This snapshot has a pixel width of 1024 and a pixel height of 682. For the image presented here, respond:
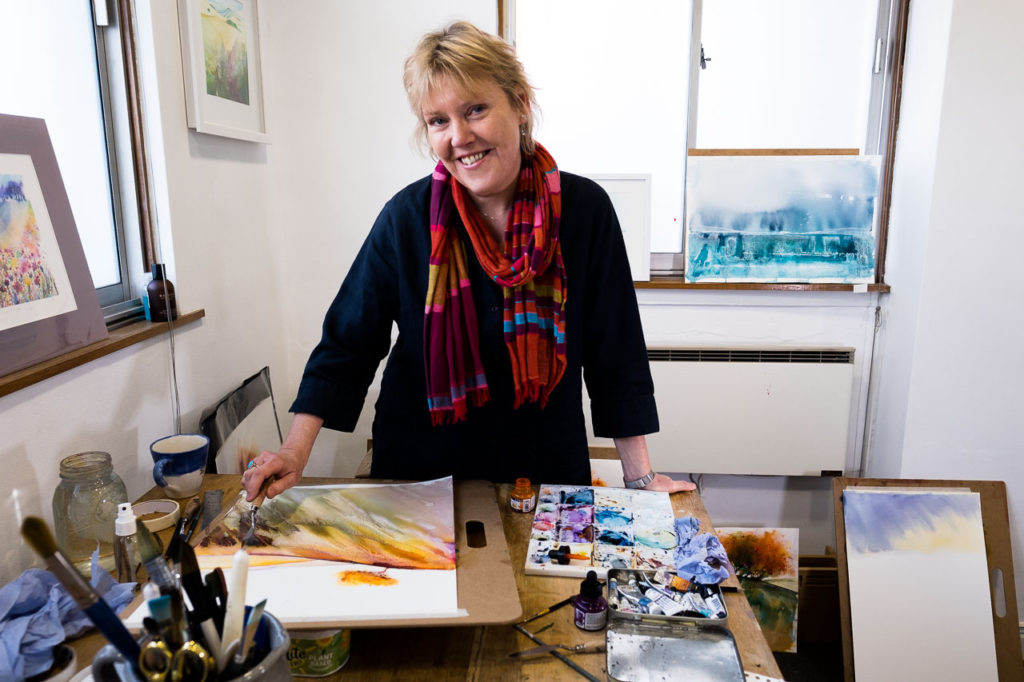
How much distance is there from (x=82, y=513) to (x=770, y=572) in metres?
2.08

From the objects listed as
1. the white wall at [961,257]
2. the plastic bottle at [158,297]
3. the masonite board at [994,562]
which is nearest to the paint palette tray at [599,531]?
the plastic bottle at [158,297]

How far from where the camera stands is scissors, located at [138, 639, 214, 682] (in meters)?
0.59

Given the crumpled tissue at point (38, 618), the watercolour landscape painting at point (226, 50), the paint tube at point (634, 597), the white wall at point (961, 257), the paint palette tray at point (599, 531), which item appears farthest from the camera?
the white wall at point (961, 257)

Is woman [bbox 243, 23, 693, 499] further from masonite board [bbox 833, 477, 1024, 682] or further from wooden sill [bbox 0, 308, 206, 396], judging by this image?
masonite board [bbox 833, 477, 1024, 682]

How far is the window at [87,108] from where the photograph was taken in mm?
1354

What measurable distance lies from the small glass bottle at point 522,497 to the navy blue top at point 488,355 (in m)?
0.14

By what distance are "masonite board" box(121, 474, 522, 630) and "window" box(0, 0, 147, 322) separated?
0.76 metres

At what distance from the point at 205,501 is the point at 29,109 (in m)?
0.81

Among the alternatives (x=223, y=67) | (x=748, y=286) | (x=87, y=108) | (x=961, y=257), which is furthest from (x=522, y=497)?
(x=961, y=257)

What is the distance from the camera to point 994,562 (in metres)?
2.11

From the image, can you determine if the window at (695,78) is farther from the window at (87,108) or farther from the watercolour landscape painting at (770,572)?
the window at (87,108)

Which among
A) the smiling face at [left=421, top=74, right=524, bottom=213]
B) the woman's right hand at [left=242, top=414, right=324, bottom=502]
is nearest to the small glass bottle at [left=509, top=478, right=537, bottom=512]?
the woman's right hand at [left=242, top=414, right=324, bottom=502]

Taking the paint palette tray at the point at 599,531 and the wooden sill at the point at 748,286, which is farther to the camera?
the wooden sill at the point at 748,286

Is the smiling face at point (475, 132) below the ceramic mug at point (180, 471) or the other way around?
the other way around
